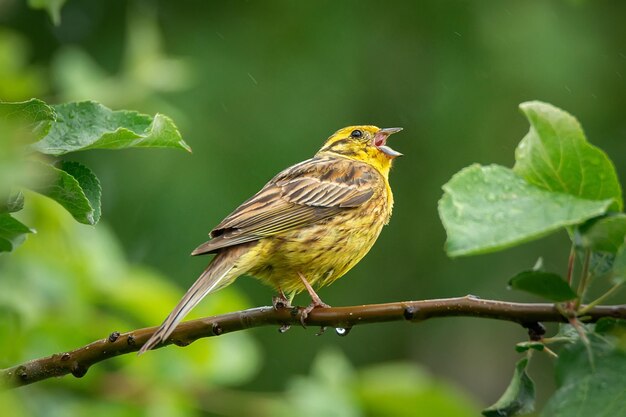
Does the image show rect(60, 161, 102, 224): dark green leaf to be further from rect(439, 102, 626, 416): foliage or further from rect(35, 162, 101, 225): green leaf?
rect(439, 102, 626, 416): foliage

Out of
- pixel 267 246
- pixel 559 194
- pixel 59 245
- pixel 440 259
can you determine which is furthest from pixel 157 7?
pixel 559 194

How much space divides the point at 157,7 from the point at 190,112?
1887 millimetres

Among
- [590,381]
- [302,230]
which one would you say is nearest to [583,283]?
[590,381]

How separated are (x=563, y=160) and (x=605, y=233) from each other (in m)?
0.18

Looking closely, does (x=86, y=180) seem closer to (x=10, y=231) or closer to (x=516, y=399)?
(x=10, y=231)

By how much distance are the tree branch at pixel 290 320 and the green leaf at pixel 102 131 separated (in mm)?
535

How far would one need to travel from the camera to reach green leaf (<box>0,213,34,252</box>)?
2457 mm

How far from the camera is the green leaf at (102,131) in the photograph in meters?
2.37

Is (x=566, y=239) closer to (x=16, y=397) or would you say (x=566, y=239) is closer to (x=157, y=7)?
(x=157, y=7)

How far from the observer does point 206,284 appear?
3.80 meters

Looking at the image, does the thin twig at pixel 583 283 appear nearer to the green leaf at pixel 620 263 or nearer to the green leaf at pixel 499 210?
the green leaf at pixel 620 263

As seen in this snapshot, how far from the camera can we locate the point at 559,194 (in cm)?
201

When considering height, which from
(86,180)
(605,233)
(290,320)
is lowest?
(290,320)

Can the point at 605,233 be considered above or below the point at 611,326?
above
